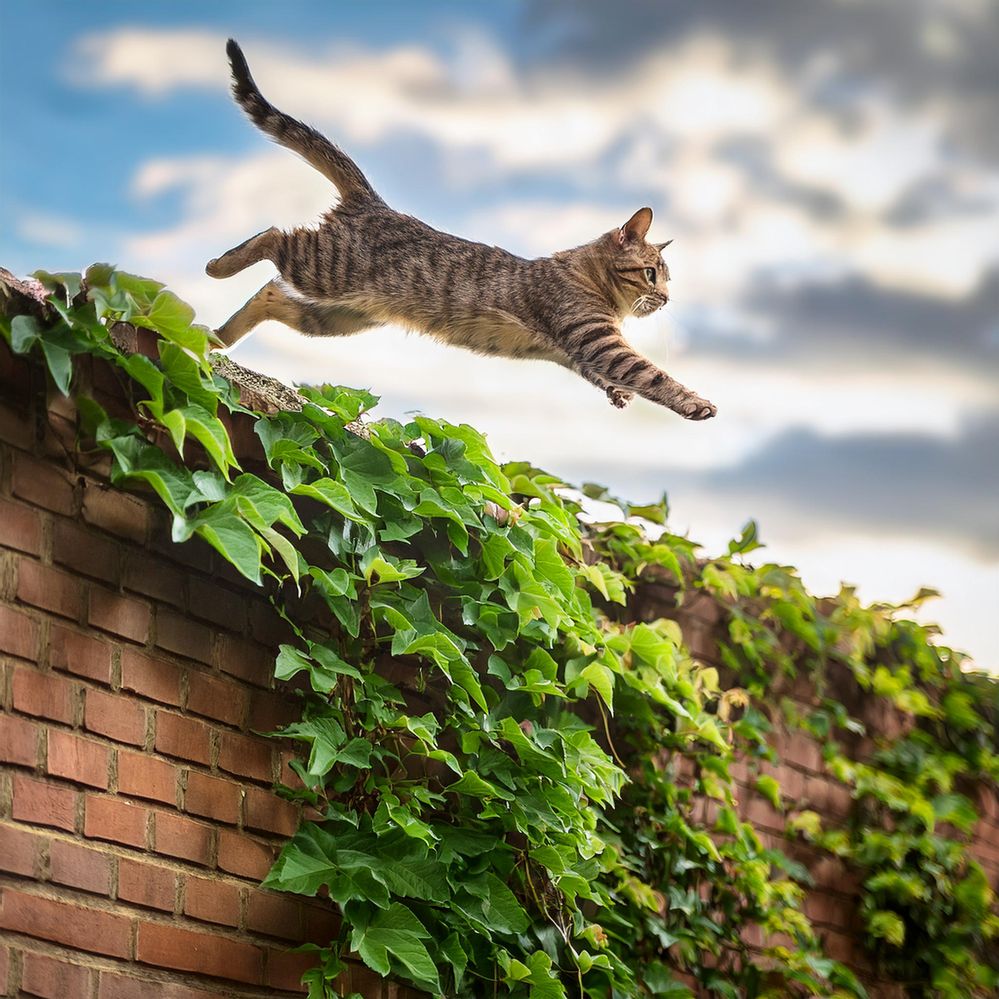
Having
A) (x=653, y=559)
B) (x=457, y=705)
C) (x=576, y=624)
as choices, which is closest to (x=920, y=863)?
(x=653, y=559)

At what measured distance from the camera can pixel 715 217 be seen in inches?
164

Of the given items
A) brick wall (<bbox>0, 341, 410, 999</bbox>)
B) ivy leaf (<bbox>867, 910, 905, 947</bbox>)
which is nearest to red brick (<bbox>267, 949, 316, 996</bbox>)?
brick wall (<bbox>0, 341, 410, 999</bbox>)

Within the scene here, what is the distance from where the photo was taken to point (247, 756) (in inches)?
76.4

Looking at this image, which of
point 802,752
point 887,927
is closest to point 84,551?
point 802,752

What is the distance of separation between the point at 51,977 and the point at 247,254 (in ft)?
7.65

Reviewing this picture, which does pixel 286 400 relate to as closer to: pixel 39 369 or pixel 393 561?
pixel 393 561

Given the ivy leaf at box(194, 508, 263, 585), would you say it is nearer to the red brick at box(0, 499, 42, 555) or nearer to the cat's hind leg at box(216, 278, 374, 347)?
the red brick at box(0, 499, 42, 555)

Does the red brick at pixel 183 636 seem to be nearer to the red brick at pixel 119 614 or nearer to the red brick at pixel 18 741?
the red brick at pixel 119 614

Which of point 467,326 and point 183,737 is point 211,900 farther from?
point 467,326

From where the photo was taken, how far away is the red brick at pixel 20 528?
5.48 ft

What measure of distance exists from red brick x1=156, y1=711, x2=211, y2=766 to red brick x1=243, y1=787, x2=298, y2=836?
108 mm

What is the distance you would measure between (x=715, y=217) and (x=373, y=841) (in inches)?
111

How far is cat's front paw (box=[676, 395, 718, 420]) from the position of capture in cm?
309

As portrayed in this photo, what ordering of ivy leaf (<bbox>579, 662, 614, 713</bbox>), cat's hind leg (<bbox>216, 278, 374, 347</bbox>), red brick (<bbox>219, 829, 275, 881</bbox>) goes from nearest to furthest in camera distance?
1. red brick (<bbox>219, 829, 275, 881</bbox>)
2. ivy leaf (<bbox>579, 662, 614, 713</bbox>)
3. cat's hind leg (<bbox>216, 278, 374, 347</bbox>)
